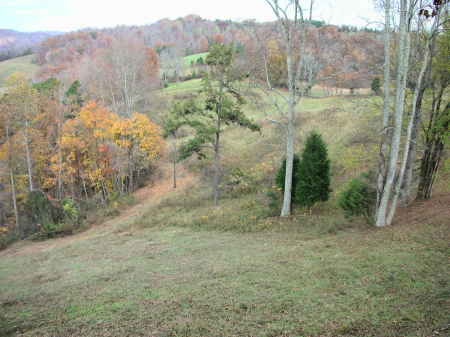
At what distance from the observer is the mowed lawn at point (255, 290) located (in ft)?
18.7

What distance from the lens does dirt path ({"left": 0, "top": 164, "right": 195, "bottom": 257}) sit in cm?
2089

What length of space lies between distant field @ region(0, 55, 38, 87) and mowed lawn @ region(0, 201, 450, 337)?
96.5m

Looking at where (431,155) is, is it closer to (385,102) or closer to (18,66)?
(385,102)

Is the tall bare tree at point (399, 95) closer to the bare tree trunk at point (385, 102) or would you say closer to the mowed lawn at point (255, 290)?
the bare tree trunk at point (385, 102)

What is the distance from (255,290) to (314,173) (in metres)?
9.65

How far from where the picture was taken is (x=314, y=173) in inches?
630

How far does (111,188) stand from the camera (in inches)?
1288

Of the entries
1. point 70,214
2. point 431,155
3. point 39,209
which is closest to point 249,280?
point 431,155

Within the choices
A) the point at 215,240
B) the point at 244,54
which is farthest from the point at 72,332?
the point at 244,54

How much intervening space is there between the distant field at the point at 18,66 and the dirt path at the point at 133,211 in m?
77.7

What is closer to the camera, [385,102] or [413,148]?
[385,102]

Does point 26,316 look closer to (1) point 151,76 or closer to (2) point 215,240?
(2) point 215,240

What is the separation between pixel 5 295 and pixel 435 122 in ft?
52.9

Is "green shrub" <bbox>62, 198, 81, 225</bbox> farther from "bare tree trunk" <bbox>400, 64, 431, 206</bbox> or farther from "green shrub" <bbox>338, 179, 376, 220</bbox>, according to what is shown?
"bare tree trunk" <bbox>400, 64, 431, 206</bbox>
